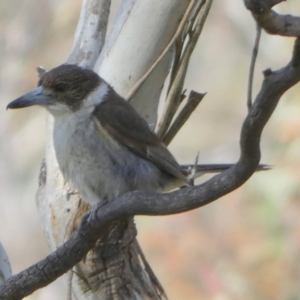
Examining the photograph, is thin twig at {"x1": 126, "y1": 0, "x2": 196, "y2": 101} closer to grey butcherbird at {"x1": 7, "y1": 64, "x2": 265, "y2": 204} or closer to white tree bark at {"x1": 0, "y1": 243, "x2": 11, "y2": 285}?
grey butcherbird at {"x1": 7, "y1": 64, "x2": 265, "y2": 204}

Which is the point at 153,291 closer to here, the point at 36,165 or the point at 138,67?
the point at 138,67

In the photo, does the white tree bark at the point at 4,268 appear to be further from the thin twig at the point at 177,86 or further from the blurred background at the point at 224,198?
the blurred background at the point at 224,198

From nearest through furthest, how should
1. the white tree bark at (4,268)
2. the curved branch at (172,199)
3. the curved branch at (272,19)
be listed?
the curved branch at (272,19)
the curved branch at (172,199)
the white tree bark at (4,268)

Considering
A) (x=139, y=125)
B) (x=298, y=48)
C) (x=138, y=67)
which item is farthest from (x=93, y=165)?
(x=298, y=48)

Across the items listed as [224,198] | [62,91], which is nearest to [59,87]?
[62,91]

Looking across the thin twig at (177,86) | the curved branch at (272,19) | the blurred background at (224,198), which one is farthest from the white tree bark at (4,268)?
the blurred background at (224,198)

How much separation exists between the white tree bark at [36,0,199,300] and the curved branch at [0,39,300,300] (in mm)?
294

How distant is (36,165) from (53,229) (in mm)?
1850

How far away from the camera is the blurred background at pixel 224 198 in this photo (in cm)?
384

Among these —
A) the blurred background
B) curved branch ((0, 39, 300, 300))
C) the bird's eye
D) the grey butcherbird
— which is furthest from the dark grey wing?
the blurred background

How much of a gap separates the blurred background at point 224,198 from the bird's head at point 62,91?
168cm

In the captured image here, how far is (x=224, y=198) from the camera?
3.95 meters

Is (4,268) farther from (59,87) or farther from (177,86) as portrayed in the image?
(177,86)

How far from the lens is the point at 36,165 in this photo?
4.14 metres
